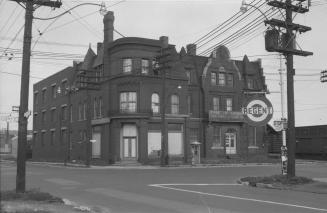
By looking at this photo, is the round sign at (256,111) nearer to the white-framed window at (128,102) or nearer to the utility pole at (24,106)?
the utility pole at (24,106)

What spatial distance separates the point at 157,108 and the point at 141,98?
2.47 metres

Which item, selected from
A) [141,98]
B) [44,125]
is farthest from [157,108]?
[44,125]

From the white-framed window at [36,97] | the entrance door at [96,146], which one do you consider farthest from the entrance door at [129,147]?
the white-framed window at [36,97]

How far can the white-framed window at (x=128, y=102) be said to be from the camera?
48.7 m

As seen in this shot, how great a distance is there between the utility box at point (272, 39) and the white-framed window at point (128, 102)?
27.1 metres

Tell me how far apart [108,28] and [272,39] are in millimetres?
32338

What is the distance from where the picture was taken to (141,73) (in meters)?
49.2

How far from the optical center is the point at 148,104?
49156mm

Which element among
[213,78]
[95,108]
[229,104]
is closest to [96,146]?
[95,108]

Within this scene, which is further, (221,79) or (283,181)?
(221,79)

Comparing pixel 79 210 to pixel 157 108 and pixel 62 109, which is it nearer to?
pixel 157 108

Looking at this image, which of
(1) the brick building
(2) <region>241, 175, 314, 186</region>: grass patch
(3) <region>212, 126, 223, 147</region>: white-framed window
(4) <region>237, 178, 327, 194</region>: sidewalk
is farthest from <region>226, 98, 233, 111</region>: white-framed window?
(4) <region>237, 178, 327, 194</region>: sidewalk

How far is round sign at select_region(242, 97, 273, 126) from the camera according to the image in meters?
20.0

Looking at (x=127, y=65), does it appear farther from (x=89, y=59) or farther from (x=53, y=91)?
(x=53, y=91)
